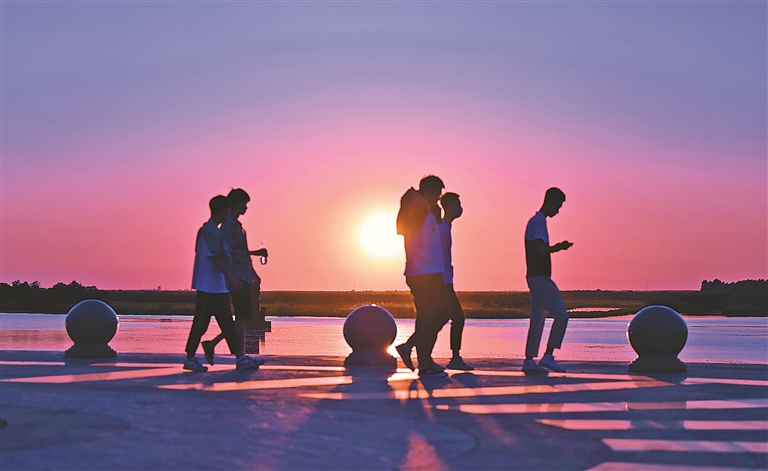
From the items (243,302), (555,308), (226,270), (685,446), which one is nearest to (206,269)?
(226,270)

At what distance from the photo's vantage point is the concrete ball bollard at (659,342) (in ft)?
43.2

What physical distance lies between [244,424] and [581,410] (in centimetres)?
307

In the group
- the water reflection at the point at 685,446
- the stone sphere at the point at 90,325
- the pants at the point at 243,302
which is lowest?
the water reflection at the point at 685,446

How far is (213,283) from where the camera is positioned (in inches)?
493

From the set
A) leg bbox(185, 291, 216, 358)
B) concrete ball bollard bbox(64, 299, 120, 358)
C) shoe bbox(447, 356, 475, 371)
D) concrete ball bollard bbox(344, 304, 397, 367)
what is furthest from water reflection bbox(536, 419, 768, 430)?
concrete ball bollard bbox(64, 299, 120, 358)

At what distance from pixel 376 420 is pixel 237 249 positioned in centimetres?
560

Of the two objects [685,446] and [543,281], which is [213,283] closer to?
[543,281]

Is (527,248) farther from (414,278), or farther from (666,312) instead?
(666,312)

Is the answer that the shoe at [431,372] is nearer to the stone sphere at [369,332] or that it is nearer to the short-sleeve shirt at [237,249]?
the stone sphere at [369,332]

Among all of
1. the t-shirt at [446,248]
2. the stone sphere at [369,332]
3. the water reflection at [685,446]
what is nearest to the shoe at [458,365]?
the t-shirt at [446,248]

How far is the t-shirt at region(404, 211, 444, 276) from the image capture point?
11.7m

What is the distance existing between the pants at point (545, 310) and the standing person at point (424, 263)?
3.99 feet

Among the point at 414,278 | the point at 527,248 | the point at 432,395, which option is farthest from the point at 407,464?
the point at 527,248

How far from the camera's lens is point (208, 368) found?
13.0m
